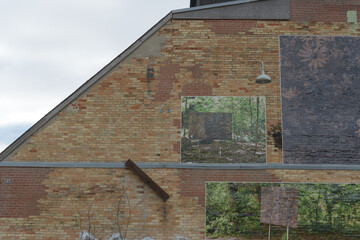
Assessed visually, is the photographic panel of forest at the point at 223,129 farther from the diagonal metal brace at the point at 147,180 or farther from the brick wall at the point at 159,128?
the diagonal metal brace at the point at 147,180

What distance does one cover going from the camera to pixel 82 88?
10.0 meters

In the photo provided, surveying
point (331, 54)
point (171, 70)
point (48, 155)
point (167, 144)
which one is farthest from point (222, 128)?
point (48, 155)

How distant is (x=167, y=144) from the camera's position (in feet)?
32.2

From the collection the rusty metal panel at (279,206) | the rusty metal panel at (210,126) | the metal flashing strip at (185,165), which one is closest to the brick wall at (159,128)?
the metal flashing strip at (185,165)

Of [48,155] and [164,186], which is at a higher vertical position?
[48,155]

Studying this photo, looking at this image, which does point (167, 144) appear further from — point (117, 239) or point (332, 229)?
point (332, 229)

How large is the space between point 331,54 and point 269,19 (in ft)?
6.87

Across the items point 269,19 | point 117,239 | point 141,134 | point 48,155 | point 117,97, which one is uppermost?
point 269,19

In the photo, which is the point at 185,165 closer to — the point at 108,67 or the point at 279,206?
the point at 279,206

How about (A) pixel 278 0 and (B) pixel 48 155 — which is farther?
(A) pixel 278 0

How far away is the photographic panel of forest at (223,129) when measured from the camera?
9.73 m

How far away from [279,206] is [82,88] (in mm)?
6473

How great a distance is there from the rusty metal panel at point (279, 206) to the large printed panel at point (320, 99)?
89cm

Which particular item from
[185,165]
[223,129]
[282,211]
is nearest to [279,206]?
[282,211]
